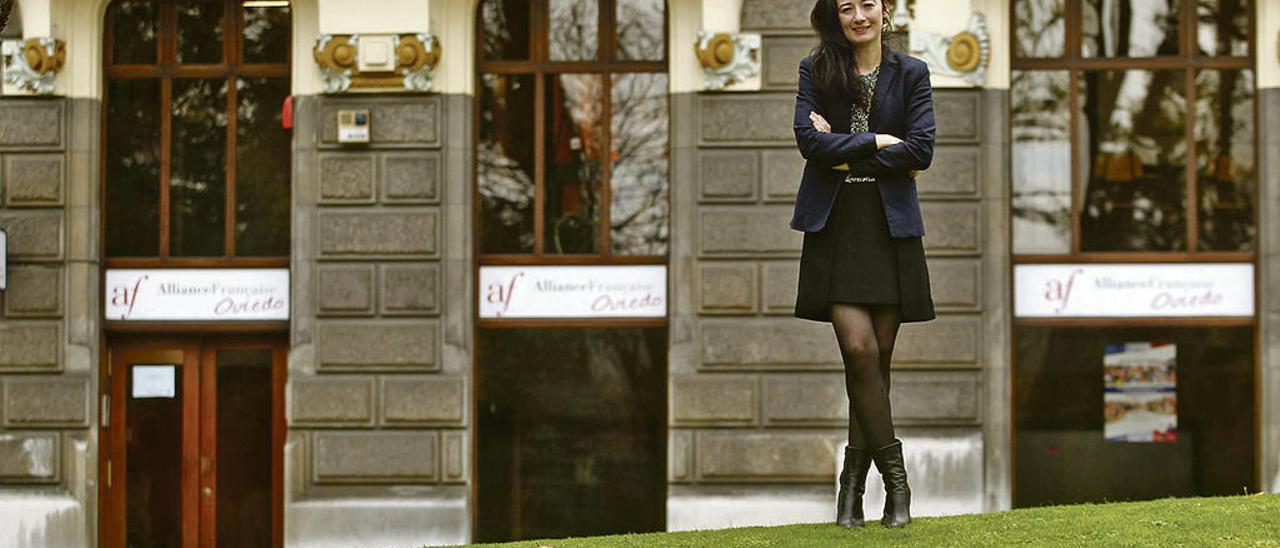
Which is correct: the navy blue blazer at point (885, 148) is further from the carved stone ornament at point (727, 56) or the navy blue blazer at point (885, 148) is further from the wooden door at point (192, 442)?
the wooden door at point (192, 442)

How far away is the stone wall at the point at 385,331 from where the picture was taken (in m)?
12.3

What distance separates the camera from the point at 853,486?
6.85 metres

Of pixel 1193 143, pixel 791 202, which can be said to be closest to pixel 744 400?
pixel 791 202

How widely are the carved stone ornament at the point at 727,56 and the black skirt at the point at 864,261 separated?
5.51m

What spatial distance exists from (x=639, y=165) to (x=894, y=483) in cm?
622

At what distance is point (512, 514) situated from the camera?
41.4ft

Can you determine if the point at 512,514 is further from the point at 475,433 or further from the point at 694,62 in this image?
the point at 694,62

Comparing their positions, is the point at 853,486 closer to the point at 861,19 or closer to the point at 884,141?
the point at 884,141

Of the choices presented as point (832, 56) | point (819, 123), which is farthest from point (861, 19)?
point (819, 123)

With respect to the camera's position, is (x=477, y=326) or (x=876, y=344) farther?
(x=477, y=326)

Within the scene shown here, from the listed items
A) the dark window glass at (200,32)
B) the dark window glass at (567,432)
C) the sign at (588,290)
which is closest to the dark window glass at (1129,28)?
the sign at (588,290)

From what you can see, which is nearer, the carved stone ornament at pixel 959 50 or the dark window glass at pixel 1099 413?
the carved stone ornament at pixel 959 50

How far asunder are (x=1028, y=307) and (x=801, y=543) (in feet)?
20.7

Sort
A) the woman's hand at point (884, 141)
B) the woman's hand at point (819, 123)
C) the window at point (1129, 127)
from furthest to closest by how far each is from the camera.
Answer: the window at point (1129, 127), the woman's hand at point (819, 123), the woman's hand at point (884, 141)
